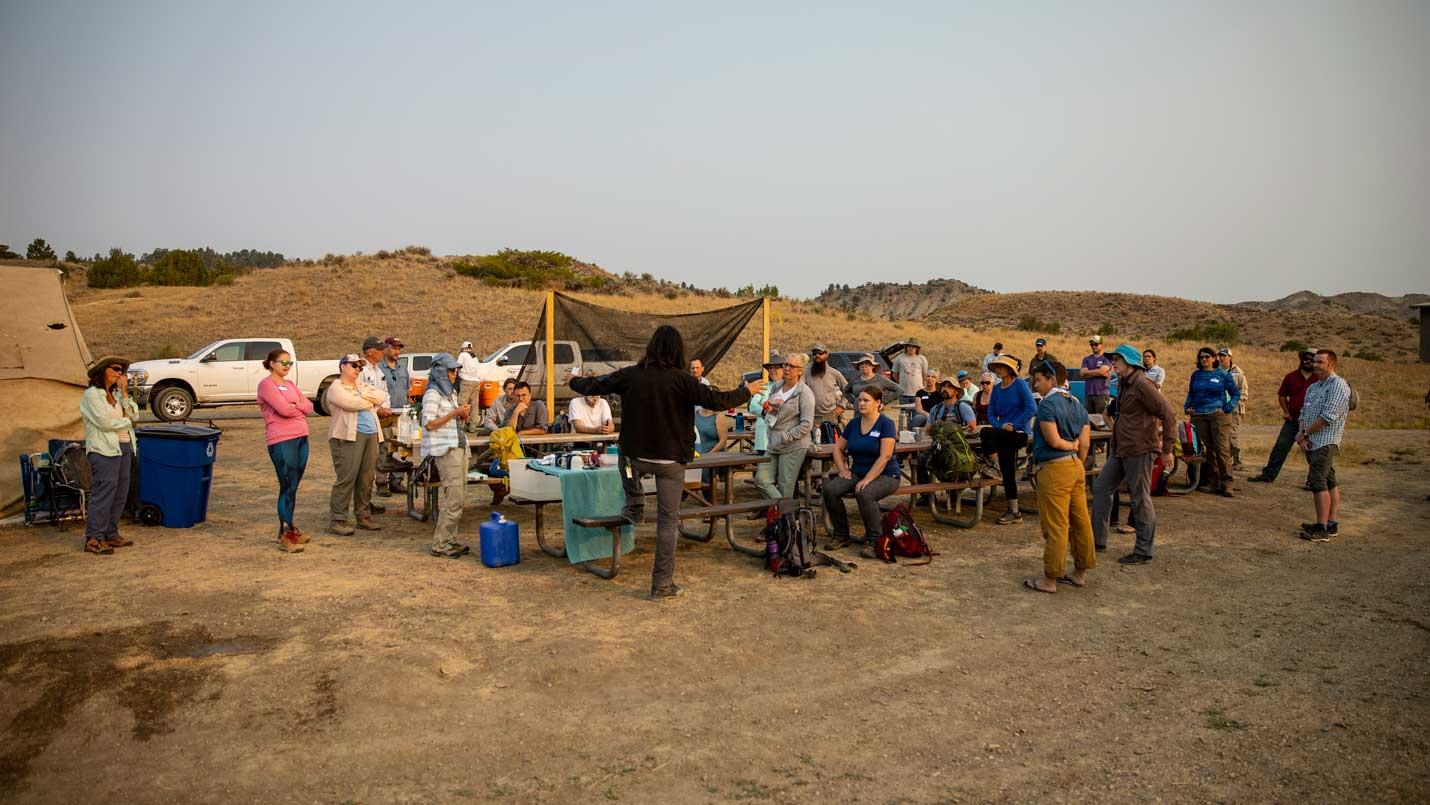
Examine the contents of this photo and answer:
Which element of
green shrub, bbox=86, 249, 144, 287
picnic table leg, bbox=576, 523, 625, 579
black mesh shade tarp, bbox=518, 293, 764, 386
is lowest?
picnic table leg, bbox=576, 523, 625, 579

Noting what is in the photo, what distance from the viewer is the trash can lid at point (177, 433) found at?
8281 millimetres

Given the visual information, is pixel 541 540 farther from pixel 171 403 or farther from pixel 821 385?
pixel 171 403

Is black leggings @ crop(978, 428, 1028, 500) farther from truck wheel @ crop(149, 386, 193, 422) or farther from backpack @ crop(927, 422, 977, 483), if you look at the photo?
truck wheel @ crop(149, 386, 193, 422)

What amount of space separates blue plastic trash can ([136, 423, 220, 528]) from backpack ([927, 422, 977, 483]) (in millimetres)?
6784

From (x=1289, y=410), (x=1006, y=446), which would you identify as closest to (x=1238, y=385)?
(x=1289, y=410)

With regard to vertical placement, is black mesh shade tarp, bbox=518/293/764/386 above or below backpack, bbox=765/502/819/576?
above

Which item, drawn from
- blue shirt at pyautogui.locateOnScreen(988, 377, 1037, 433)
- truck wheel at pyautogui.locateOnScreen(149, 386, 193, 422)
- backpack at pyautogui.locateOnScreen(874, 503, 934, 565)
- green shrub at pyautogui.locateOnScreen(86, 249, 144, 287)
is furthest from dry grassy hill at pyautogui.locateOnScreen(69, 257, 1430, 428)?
backpack at pyautogui.locateOnScreen(874, 503, 934, 565)

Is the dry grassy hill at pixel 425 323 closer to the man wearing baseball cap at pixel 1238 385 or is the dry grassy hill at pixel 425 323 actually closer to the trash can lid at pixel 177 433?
the man wearing baseball cap at pixel 1238 385

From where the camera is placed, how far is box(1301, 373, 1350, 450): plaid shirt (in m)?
7.72

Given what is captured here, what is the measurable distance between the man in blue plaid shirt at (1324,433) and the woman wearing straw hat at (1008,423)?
2284 mm

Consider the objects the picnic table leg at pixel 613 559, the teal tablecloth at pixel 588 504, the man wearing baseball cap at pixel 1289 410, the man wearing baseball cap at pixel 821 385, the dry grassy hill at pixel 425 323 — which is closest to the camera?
the picnic table leg at pixel 613 559

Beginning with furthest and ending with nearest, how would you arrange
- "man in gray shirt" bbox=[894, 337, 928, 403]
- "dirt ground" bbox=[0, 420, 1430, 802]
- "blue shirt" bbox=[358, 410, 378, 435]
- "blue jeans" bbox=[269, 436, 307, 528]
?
1. "man in gray shirt" bbox=[894, 337, 928, 403]
2. "blue shirt" bbox=[358, 410, 378, 435]
3. "blue jeans" bbox=[269, 436, 307, 528]
4. "dirt ground" bbox=[0, 420, 1430, 802]

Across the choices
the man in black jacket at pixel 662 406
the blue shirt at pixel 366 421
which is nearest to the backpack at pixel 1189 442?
the man in black jacket at pixel 662 406

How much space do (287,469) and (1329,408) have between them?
8.86m
